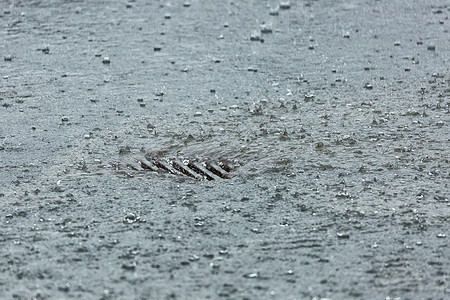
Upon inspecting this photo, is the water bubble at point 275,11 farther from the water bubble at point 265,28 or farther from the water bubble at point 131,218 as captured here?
the water bubble at point 131,218

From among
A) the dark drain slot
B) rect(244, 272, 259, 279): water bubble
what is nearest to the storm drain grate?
the dark drain slot

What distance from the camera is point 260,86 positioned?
4660 mm

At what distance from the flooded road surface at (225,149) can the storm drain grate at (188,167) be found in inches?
0.4

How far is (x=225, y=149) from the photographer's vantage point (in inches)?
154

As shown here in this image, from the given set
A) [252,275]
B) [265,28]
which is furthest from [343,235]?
[265,28]

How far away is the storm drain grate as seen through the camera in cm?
366

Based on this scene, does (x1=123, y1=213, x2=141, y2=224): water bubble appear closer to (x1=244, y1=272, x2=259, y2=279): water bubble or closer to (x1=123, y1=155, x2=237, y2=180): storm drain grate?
(x1=123, y1=155, x2=237, y2=180): storm drain grate

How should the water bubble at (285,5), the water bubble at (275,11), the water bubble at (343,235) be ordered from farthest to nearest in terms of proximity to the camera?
the water bubble at (285,5) < the water bubble at (275,11) < the water bubble at (343,235)

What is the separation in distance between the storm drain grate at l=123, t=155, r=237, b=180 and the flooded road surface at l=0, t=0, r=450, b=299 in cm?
1

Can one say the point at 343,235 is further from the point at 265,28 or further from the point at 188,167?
the point at 265,28

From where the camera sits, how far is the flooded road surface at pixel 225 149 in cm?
282

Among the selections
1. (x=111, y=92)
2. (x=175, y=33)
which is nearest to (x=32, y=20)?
(x=175, y=33)

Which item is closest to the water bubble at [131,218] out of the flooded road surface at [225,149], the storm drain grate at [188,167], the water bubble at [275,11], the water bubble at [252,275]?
the flooded road surface at [225,149]

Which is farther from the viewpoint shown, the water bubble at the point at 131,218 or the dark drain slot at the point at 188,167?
the dark drain slot at the point at 188,167
